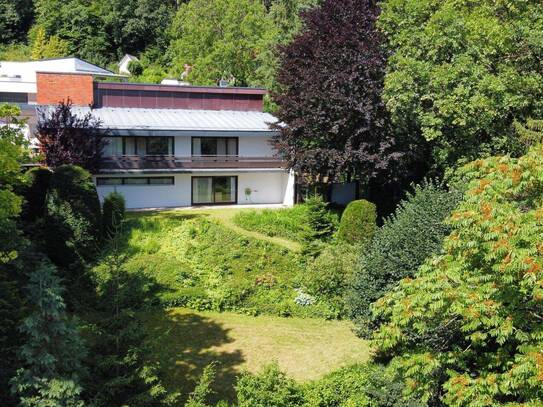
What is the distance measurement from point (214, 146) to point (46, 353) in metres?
26.9

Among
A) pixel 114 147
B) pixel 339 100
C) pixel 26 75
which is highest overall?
pixel 26 75

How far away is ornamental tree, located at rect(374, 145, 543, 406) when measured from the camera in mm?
9320

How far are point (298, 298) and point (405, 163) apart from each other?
11.3m

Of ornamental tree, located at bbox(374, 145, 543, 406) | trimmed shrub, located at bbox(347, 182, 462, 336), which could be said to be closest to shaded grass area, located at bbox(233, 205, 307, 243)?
trimmed shrub, located at bbox(347, 182, 462, 336)

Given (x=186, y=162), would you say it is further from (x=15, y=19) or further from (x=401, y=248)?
(x=15, y=19)

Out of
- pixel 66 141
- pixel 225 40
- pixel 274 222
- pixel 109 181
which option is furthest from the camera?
pixel 225 40

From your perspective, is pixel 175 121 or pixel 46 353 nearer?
pixel 46 353

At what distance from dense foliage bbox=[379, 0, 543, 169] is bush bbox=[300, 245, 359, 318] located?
7.59 metres

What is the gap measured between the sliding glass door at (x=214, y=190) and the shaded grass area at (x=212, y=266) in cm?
628

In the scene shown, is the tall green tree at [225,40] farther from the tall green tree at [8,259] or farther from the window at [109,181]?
the tall green tree at [8,259]

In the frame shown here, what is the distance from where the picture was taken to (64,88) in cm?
3509

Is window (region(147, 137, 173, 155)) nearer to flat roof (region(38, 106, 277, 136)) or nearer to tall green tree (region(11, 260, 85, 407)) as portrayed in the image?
flat roof (region(38, 106, 277, 136))

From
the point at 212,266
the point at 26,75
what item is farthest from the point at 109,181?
the point at 26,75

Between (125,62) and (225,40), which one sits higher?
(125,62)
